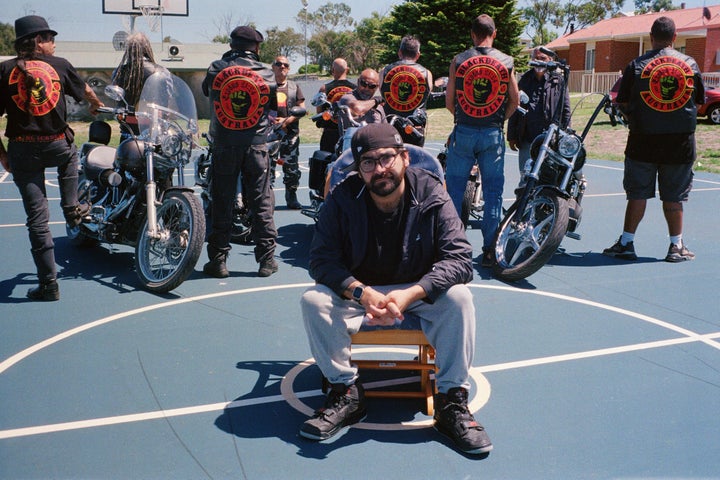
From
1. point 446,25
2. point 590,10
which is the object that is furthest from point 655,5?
point 446,25

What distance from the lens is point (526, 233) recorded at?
6645 millimetres

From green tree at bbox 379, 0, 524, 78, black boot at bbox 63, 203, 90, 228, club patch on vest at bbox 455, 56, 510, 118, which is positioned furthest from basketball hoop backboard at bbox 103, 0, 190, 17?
club patch on vest at bbox 455, 56, 510, 118

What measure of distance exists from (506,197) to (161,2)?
2702 cm

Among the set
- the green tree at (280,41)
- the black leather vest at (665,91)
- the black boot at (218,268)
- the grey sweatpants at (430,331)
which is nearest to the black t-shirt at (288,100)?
the black boot at (218,268)

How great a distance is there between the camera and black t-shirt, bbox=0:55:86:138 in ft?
18.6

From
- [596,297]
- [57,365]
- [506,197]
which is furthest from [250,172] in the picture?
[506,197]

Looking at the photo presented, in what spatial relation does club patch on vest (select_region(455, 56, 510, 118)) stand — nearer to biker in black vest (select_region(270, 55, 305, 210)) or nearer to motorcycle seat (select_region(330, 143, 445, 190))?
motorcycle seat (select_region(330, 143, 445, 190))

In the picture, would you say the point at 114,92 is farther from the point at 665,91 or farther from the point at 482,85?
the point at 665,91

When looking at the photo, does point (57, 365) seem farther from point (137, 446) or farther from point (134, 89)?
point (134, 89)

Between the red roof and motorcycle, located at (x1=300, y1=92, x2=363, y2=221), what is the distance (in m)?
36.8

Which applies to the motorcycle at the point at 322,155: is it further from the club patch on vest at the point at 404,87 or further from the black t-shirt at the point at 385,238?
the black t-shirt at the point at 385,238

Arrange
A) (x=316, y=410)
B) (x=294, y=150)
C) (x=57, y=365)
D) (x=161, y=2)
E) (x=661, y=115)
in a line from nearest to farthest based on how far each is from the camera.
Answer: (x=316, y=410) < (x=57, y=365) < (x=661, y=115) < (x=294, y=150) < (x=161, y=2)

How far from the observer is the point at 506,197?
10914 mm

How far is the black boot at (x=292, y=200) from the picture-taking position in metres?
10.3
